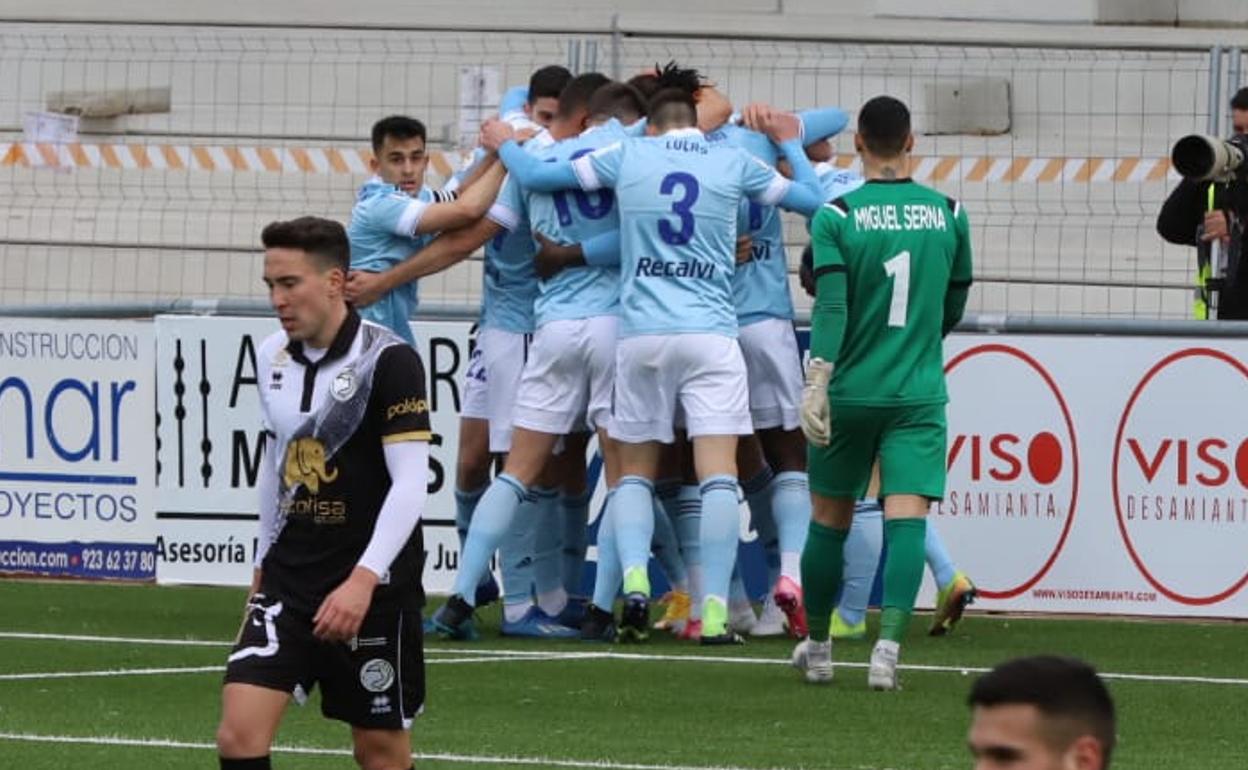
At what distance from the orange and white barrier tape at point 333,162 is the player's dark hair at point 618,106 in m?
4.90

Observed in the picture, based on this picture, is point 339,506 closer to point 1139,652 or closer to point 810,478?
point 810,478

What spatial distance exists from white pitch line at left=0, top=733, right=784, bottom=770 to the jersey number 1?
2244 millimetres

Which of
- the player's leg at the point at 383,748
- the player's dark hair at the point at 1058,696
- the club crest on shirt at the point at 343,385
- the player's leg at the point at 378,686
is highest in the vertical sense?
the club crest on shirt at the point at 343,385

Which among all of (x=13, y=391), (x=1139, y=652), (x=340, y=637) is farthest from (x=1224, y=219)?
(x=340, y=637)

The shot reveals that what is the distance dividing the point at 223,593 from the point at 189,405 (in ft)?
3.04

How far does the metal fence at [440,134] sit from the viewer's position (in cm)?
1582

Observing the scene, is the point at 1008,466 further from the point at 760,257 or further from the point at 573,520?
the point at 573,520

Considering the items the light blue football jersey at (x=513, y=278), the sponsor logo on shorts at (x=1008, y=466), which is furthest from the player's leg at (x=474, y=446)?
the sponsor logo on shorts at (x=1008, y=466)


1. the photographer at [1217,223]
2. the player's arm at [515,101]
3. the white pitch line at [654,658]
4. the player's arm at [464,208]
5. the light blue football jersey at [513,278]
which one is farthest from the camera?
the photographer at [1217,223]

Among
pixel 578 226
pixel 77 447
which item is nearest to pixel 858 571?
pixel 578 226

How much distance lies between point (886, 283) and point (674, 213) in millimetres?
1562

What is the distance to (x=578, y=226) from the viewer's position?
11875 mm

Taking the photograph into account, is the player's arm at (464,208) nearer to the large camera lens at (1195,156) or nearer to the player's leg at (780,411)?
the player's leg at (780,411)

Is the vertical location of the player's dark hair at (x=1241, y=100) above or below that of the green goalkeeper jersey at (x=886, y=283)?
above
